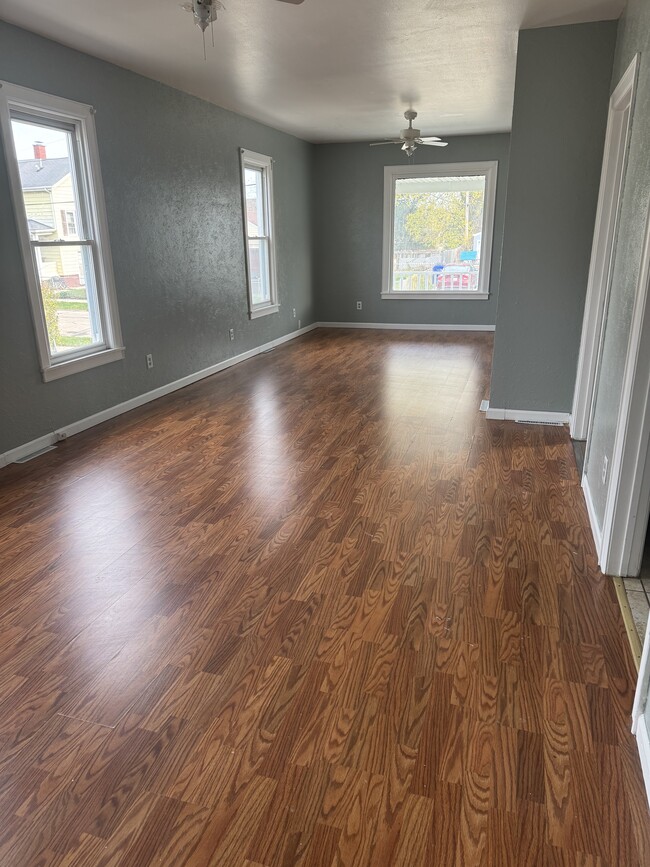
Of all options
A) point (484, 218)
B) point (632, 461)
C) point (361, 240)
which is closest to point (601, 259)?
point (632, 461)

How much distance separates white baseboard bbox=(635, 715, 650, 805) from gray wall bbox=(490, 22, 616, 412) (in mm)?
2984

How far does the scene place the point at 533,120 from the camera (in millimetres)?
3744

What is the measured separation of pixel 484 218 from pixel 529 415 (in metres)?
4.68

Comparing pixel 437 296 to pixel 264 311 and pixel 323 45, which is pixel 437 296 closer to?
pixel 264 311

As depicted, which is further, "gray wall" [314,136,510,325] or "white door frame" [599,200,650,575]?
"gray wall" [314,136,510,325]

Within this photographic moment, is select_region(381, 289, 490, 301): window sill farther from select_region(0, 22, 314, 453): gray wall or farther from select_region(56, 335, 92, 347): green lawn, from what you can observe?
select_region(56, 335, 92, 347): green lawn

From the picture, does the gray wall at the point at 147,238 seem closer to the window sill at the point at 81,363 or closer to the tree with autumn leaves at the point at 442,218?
the window sill at the point at 81,363

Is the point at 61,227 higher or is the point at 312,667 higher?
the point at 61,227

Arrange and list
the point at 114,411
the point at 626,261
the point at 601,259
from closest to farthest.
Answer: the point at 626,261 → the point at 601,259 → the point at 114,411

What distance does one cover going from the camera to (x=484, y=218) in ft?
26.1

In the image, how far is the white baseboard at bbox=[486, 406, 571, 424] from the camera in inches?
167

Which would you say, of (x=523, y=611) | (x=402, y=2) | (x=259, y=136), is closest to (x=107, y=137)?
(x=402, y=2)

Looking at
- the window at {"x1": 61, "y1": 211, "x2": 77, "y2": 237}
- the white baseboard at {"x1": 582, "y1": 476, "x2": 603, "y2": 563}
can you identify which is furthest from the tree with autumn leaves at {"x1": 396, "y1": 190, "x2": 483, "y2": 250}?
the white baseboard at {"x1": 582, "y1": 476, "x2": 603, "y2": 563}

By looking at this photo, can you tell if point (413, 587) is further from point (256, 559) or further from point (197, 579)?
point (197, 579)
